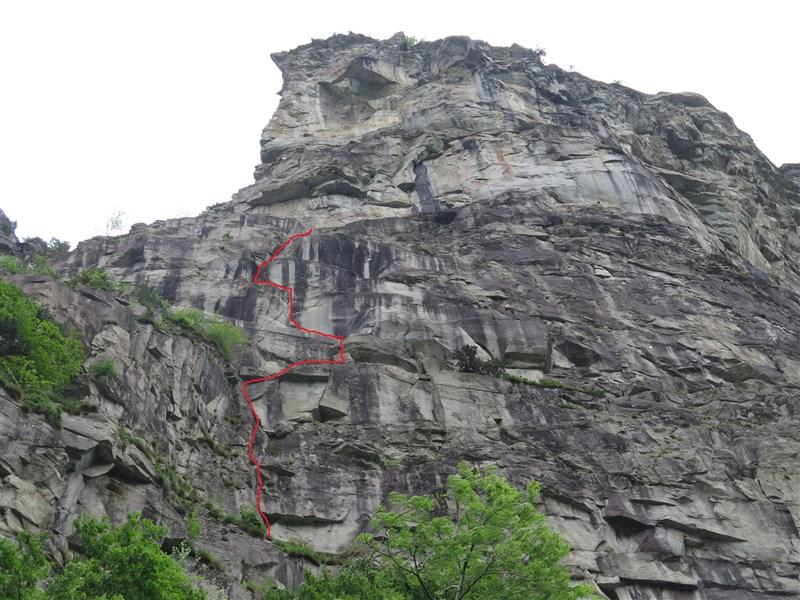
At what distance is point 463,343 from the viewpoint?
3372 centimetres

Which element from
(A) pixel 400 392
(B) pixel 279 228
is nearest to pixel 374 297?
(A) pixel 400 392

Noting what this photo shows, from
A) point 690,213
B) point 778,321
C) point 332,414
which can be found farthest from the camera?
point 690,213

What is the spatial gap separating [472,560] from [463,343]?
17.2m

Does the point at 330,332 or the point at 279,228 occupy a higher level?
the point at 279,228

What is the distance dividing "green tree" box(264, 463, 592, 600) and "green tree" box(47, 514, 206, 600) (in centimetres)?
467

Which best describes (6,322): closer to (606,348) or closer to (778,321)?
(606,348)

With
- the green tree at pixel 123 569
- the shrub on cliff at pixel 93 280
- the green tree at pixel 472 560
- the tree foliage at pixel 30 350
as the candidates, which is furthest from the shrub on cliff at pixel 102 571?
the shrub on cliff at pixel 93 280

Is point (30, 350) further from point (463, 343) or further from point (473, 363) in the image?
point (463, 343)

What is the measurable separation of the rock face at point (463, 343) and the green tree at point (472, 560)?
14.1 ft

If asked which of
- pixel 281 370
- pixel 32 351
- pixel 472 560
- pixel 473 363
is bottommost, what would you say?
pixel 472 560

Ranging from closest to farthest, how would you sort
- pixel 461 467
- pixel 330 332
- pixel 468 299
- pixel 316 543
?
pixel 461 467 → pixel 316 543 → pixel 330 332 → pixel 468 299

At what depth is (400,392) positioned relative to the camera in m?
29.8

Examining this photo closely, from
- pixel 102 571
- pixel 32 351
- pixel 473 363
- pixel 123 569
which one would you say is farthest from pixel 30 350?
pixel 473 363

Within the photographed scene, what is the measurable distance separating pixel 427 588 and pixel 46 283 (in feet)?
50.3
